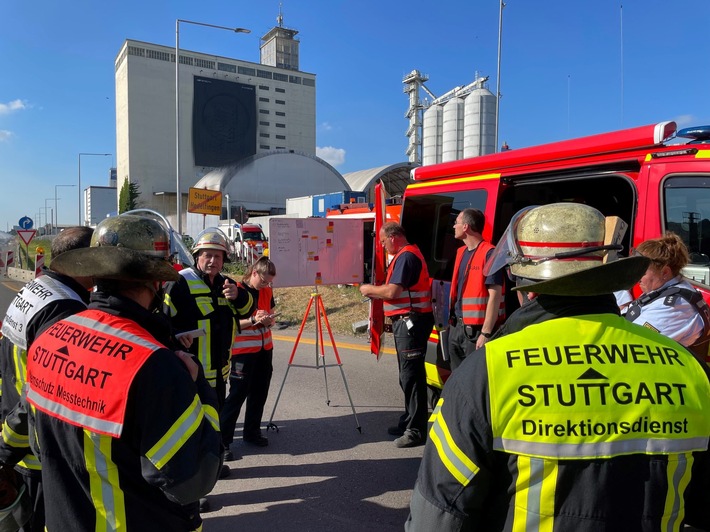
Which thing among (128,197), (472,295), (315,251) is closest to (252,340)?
(315,251)

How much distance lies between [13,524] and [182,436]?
1.32 m

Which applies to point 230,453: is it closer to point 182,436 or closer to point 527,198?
point 182,436

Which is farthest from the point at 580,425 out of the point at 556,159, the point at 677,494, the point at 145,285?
the point at 556,159

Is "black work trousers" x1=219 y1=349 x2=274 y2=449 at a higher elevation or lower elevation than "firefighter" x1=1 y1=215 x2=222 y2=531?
lower

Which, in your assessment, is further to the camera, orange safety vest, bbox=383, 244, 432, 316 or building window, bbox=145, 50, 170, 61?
building window, bbox=145, 50, 170, 61

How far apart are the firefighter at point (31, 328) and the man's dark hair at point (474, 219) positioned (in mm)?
2882

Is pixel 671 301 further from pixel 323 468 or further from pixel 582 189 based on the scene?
pixel 323 468

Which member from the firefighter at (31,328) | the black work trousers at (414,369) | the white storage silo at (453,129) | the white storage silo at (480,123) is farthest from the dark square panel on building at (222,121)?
the firefighter at (31,328)

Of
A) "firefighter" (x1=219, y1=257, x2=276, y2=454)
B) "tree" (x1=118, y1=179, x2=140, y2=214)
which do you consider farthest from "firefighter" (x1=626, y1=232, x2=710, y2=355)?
"tree" (x1=118, y1=179, x2=140, y2=214)

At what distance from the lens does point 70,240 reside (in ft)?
8.39

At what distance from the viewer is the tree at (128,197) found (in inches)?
2362

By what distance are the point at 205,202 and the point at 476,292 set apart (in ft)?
50.5

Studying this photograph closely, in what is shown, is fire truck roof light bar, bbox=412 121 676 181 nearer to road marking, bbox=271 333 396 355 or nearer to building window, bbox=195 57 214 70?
road marking, bbox=271 333 396 355

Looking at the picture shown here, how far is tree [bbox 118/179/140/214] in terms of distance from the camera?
197ft
